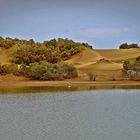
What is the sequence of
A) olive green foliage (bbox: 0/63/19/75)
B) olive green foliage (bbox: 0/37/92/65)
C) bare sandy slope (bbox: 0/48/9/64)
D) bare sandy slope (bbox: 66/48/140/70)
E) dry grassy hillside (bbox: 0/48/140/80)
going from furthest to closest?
1. bare sandy slope (bbox: 0/48/9/64)
2. olive green foliage (bbox: 0/37/92/65)
3. bare sandy slope (bbox: 66/48/140/70)
4. dry grassy hillside (bbox: 0/48/140/80)
5. olive green foliage (bbox: 0/63/19/75)

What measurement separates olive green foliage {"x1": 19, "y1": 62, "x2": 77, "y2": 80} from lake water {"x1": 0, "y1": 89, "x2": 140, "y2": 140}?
19.8 m

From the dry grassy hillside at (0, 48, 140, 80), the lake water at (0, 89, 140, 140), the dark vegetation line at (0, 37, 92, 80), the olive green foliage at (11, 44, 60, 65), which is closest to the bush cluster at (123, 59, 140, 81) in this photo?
the dry grassy hillside at (0, 48, 140, 80)

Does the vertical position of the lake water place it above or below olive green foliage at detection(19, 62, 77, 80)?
below

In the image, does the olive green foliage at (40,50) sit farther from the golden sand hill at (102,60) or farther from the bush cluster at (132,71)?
the bush cluster at (132,71)

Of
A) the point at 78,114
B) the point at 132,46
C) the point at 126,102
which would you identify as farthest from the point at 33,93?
the point at 132,46

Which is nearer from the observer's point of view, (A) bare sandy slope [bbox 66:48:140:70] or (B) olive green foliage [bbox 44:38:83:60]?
(A) bare sandy slope [bbox 66:48:140:70]

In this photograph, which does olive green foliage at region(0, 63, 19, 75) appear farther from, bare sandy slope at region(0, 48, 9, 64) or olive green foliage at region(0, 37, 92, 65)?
bare sandy slope at region(0, 48, 9, 64)

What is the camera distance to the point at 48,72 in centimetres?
6550

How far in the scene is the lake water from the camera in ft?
79.9

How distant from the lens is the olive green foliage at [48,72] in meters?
65.4

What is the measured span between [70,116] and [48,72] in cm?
3506

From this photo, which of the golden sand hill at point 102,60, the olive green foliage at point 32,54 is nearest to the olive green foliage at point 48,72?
the golden sand hill at point 102,60

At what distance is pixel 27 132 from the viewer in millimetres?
25156

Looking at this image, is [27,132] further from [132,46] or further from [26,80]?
[132,46]
